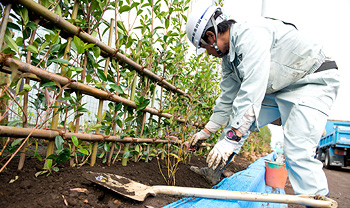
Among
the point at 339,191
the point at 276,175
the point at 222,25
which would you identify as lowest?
the point at 339,191

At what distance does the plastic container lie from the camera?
3074 millimetres

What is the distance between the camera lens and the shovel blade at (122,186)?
3.84ft

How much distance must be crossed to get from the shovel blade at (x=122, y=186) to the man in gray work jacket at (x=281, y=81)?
1.78 feet

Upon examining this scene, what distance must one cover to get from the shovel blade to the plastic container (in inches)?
97.9

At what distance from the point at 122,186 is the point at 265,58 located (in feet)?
4.26

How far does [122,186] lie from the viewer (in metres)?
1.25

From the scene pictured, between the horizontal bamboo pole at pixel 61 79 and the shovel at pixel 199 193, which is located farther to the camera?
the shovel at pixel 199 193

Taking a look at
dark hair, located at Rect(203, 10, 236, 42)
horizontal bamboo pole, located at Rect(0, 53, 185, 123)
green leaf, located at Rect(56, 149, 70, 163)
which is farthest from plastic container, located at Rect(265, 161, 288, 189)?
green leaf, located at Rect(56, 149, 70, 163)

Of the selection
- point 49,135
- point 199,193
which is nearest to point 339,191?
point 199,193

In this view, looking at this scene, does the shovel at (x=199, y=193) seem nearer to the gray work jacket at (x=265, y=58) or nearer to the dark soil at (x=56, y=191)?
the dark soil at (x=56, y=191)

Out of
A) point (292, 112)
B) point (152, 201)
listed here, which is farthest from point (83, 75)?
point (292, 112)

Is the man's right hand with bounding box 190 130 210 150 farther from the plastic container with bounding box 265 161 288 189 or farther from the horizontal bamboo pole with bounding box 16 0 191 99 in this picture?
the plastic container with bounding box 265 161 288 189

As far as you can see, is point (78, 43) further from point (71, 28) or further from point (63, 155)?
point (63, 155)

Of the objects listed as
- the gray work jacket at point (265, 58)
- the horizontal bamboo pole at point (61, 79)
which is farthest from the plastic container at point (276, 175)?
the horizontal bamboo pole at point (61, 79)
